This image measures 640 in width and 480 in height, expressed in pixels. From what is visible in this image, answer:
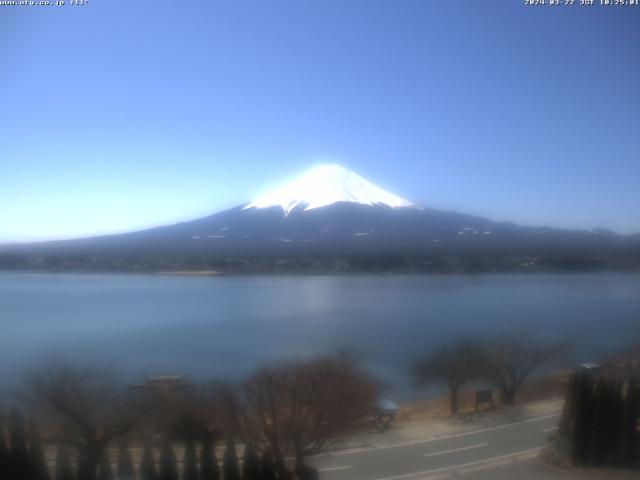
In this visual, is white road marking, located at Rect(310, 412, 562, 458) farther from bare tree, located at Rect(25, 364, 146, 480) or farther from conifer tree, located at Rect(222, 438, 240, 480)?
bare tree, located at Rect(25, 364, 146, 480)

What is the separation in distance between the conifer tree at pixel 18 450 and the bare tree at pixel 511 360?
2465 millimetres

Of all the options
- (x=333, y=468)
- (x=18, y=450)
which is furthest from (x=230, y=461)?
(x=18, y=450)

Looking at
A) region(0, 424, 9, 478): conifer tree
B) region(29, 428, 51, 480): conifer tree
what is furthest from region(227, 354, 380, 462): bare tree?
region(0, 424, 9, 478): conifer tree

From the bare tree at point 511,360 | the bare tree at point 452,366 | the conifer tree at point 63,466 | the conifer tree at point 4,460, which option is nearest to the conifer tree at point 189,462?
the conifer tree at point 63,466

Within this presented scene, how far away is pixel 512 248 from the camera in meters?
3.83

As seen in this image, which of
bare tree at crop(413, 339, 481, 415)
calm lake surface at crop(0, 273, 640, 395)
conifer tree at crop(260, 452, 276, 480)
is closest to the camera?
conifer tree at crop(260, 452, 276, 480)

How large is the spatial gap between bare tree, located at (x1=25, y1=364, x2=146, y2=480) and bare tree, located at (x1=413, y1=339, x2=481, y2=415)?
1582 mm

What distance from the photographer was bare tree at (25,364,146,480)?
242 centimetres

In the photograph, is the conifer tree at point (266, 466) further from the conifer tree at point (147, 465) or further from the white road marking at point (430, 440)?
the conifer tree at point (147, 465)

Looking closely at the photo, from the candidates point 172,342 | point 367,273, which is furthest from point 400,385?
point 172,342

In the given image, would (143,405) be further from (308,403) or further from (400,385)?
(400,385)

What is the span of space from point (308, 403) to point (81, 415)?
1100 mm

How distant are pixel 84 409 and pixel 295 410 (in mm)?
1025

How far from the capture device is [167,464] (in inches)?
95.1
